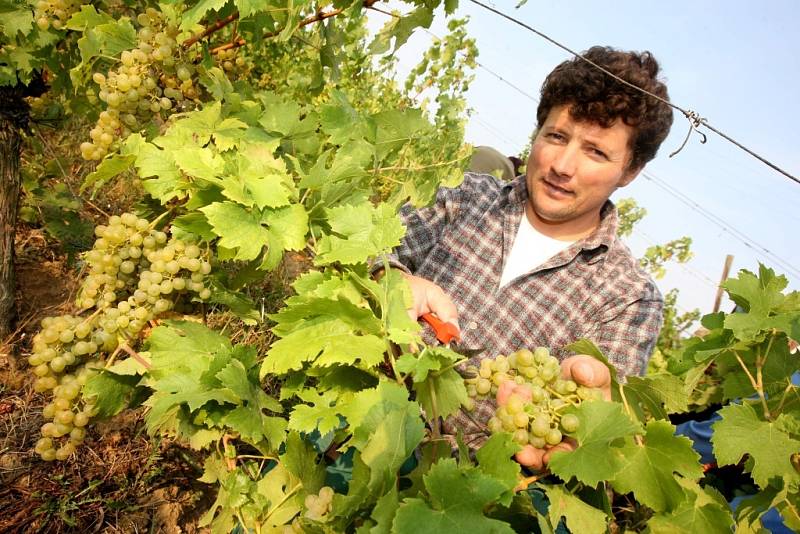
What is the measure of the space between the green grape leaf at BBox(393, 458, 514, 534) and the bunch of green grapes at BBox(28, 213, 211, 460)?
2.99 feet

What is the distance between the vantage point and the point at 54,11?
5.66ft

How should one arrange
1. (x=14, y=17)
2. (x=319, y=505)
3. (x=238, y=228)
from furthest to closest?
(x=14, y=17)
(x=319, y=505)
(x=238, y=228)

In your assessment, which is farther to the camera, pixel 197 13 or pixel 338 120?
pixel 338 120

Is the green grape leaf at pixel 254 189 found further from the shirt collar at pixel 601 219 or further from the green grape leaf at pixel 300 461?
the shirt collar at pixel 601 219

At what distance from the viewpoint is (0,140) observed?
91.0 inches

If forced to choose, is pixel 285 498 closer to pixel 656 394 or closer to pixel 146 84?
pixel 656 394

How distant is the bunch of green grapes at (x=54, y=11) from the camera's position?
170cm

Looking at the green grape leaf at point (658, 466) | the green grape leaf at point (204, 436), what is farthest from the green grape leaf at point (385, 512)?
the green grape leaf at point (204, 436)

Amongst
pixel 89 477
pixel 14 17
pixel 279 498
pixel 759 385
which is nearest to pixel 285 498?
pixel 279 498

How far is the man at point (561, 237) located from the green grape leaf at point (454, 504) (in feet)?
3.82

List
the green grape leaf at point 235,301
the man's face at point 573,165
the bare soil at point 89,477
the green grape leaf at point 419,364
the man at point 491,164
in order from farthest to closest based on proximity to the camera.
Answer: the man at point 491,164 → the man's face at point 573,165 → the bare soil at point 89,477 → the green grape leaf at point 235,301 → the green grape leaf at point 419,364

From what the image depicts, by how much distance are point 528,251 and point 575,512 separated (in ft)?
4.64

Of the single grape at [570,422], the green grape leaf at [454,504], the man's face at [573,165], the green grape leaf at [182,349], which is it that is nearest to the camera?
the green grape leaf at [454,504]

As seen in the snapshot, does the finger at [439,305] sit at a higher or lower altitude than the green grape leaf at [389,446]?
higher
